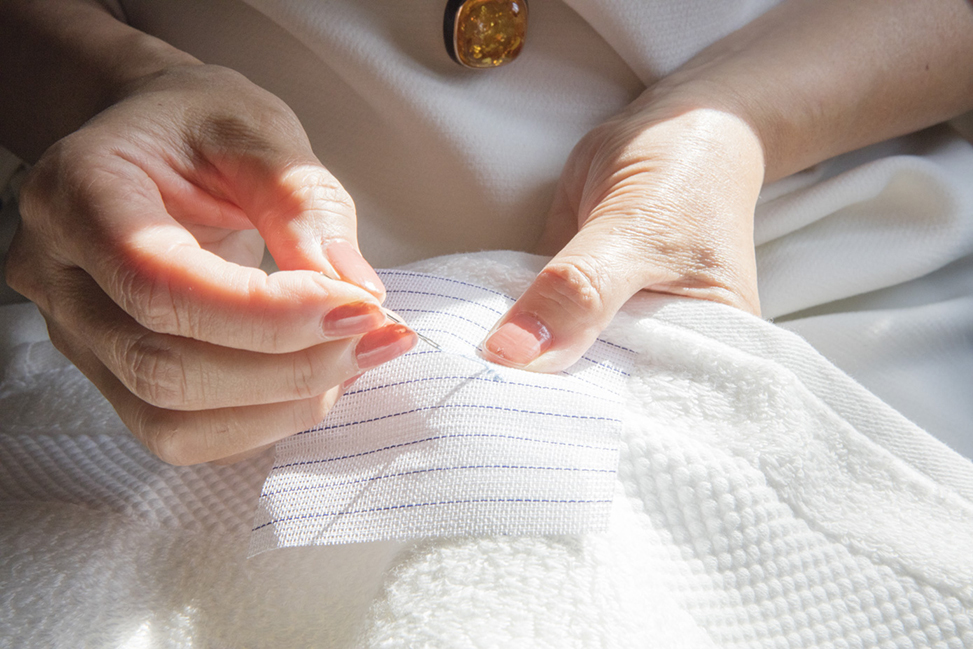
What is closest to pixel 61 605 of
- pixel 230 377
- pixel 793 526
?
pixel 230 377

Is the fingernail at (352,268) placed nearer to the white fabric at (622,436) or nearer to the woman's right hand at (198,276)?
the woman's right hand at (198,276)

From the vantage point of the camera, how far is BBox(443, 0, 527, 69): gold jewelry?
2.48 ft

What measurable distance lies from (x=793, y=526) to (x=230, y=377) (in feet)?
1.46

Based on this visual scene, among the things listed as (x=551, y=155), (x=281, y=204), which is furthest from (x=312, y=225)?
(x=551, y=155)

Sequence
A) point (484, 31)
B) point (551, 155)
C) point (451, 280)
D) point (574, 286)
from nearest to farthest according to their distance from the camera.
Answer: point (574, 286) < point (451, 280) < point (484, 31) < point (551, 155)

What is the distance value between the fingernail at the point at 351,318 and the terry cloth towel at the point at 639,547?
17 cm

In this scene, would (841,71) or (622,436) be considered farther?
(841,71)

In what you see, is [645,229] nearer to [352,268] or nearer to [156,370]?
[352,268]

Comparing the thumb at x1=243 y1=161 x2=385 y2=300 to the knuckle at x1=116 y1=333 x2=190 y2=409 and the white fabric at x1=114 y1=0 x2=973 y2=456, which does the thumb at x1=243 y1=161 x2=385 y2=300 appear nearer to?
the knuckle at x1=116 y1=333 x2=190 y2=409

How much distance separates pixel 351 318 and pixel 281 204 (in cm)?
14

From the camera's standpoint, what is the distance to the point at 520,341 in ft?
1.88

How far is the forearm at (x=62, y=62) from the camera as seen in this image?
735 mm

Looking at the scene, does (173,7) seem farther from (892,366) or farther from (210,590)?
(892,366)

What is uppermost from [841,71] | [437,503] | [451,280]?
[841,71]
